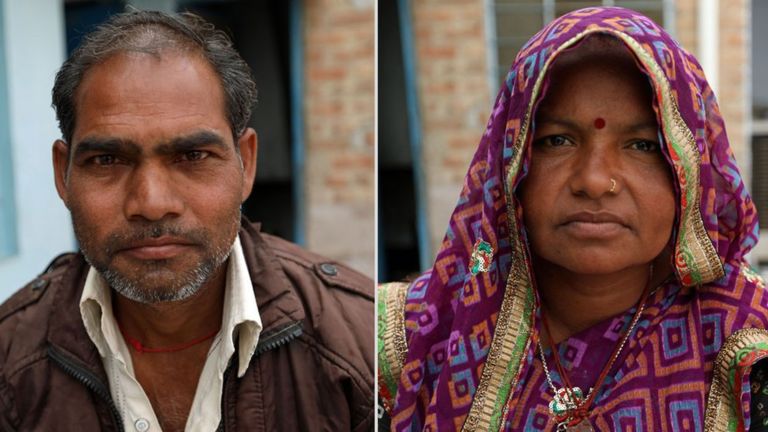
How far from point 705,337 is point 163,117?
52.0 inches

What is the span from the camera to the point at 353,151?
4770 mm

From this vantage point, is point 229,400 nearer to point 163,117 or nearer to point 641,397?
point 163,117

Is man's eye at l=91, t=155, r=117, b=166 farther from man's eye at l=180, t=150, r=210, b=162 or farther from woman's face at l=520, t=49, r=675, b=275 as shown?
woman's face at l=520, t=49, r=675, b=275

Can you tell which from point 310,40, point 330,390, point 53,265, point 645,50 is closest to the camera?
point 645,50

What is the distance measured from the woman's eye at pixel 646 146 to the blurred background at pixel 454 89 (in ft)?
9.48

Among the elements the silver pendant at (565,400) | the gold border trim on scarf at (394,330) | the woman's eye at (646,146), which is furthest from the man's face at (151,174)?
the woman's eye at (646,146)

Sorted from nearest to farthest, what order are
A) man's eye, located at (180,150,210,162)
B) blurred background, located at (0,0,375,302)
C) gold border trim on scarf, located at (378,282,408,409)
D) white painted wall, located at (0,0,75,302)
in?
gold border trim on scarf, located at (378,282,408,409) < man's eye, located at (180,150,210,162) < white painted wall, located at (0,0,75,302) < blurred background, located at (0,0,375,302)

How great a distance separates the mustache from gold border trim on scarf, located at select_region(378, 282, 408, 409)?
51cm

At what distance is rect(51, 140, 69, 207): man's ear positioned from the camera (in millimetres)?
2350

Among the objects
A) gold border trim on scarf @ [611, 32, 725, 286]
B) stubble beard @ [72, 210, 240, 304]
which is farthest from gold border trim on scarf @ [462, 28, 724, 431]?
stubble beard @ [72, 210, 240, 304]

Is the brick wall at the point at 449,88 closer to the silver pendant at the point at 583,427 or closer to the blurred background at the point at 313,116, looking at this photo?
the blurred background at the point at 313,116

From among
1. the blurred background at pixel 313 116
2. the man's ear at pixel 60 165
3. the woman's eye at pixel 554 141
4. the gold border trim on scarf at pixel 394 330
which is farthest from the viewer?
the blurred background at pixel 313 116

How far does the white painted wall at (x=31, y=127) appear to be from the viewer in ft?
11.6

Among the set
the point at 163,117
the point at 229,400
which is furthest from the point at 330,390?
the point at 163,117
